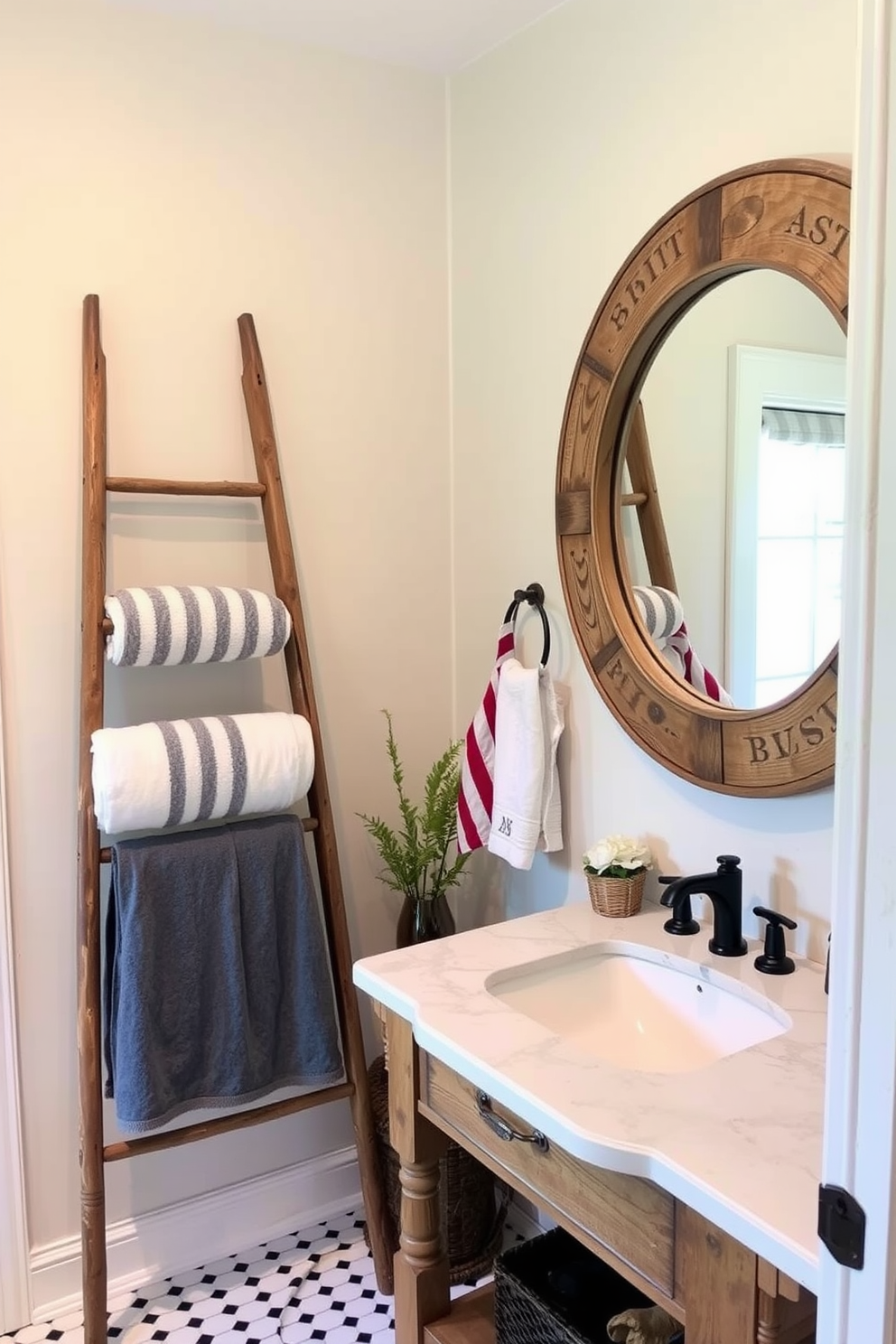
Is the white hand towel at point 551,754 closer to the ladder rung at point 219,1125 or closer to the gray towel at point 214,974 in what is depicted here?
the gray towel at point 214,974

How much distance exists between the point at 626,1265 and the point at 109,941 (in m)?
1.08

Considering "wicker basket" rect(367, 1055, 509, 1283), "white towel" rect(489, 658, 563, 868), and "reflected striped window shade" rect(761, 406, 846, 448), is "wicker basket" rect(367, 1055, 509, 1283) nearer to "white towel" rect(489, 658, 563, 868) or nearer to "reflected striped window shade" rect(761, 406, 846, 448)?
"white towel" rect(489, 658, 563, 868)

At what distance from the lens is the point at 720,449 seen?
5.42 feet

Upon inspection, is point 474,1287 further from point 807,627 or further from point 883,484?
point 883,484

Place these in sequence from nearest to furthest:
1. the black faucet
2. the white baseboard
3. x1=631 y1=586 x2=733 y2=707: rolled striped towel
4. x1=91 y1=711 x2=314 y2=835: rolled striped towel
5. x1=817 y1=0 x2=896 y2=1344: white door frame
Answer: x1=817 y1=0 x2=896 y2=1344: white door frame < the black faucet < x1=631 y1=586 x2=733 y2=707: rolled striped towel < x1=91 y1=711 x2=314 y2=835: rolled striped towel < the white baseboard

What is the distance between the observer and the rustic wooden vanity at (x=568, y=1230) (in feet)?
3.47

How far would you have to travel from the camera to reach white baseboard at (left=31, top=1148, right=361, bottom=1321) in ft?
6.71

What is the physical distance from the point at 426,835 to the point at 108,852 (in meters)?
0.64

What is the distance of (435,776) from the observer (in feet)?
7.18

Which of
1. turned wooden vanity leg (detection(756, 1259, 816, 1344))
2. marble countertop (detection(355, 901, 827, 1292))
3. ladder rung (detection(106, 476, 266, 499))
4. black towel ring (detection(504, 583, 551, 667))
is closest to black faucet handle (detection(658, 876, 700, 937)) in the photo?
marble countertop (detection(355, 901, 827, 1292))

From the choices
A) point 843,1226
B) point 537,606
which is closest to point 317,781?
point 537,606

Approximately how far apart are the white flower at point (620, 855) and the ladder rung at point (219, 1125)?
0.71 metres

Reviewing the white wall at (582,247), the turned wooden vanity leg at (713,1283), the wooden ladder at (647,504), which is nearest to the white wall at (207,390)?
the white wall at (582,247)

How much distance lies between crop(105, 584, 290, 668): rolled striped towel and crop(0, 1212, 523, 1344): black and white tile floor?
48.1 inches
